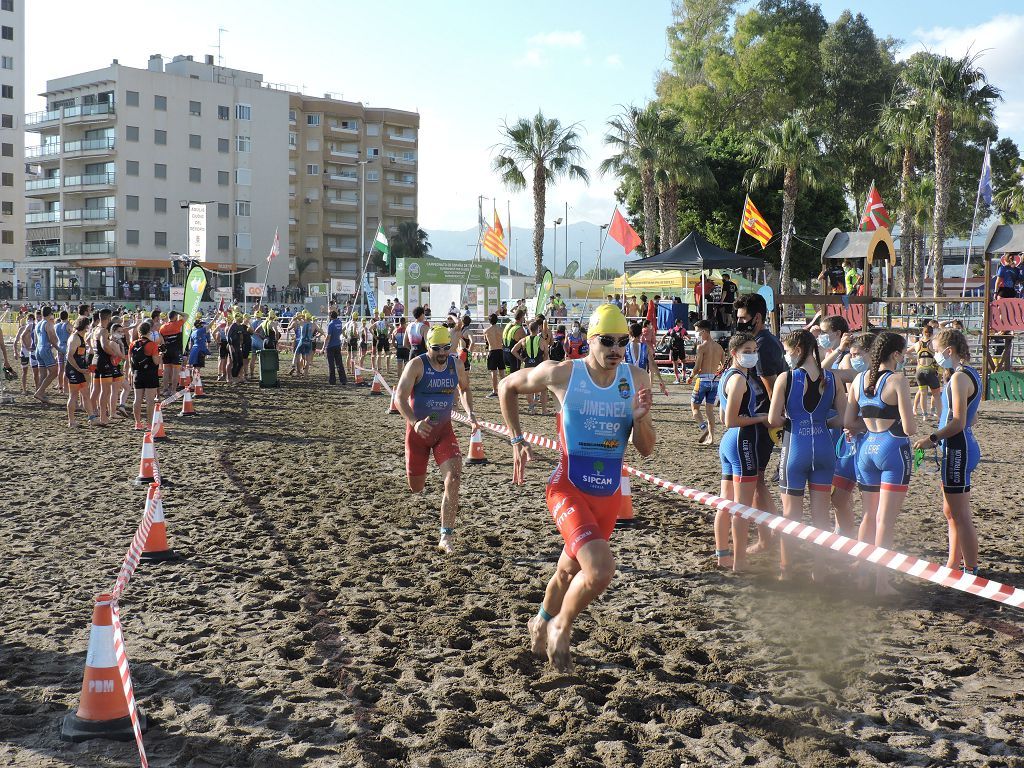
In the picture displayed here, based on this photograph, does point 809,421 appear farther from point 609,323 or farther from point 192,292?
point 192,292

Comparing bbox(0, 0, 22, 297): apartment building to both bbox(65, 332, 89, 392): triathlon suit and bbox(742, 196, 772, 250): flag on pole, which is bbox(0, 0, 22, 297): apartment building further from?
bbox(65, 332, 89, 392): triathlon suit

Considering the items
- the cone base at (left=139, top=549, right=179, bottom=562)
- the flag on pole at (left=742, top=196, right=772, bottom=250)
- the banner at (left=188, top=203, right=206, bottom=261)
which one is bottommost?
the cone base at (left=139, top=549, right=179, bottom=562)

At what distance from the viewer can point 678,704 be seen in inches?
178

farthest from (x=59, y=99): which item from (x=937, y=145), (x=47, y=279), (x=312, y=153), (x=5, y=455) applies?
(x=5, y=455)

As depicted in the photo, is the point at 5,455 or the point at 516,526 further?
the point at 5,455

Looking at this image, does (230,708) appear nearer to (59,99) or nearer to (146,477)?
(146,477)

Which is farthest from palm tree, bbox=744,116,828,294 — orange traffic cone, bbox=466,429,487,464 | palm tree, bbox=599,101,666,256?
orange traffic cone, bbox=466,429,487,464

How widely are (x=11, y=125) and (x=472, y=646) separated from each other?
279ft

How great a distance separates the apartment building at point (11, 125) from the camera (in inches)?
2958

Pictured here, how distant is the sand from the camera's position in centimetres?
410

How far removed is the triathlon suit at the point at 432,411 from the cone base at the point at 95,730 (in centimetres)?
382

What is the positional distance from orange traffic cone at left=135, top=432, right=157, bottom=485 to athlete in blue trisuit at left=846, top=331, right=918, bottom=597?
6384mm

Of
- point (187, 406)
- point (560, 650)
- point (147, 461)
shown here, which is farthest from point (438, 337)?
point (187, 406)

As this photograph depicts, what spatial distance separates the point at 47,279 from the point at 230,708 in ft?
240
